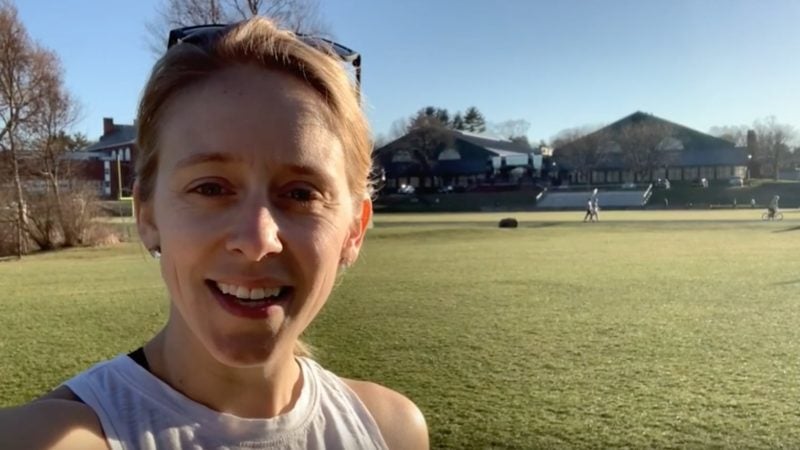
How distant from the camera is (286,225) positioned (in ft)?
3.57

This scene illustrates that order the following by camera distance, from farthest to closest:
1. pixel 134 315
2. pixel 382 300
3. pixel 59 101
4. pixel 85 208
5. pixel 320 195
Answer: pixel 59 101 → pixel 85 208 → pixel 382 300 → pixel 134 315 → pixel 320 195

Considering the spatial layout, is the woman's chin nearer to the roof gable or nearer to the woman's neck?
the woman's neck

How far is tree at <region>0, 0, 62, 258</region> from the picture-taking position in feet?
98.7

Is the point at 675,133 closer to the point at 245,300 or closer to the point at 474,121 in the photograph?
the point at 474,121

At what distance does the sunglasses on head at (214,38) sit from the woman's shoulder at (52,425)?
585mm

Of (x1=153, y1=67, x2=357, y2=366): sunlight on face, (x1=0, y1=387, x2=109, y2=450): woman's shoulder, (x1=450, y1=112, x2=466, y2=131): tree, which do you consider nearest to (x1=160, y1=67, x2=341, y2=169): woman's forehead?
(x1=153, y1=67, x2=357, y2=366): sunlight on face

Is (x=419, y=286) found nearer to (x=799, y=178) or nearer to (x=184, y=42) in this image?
(x=184, y=42)

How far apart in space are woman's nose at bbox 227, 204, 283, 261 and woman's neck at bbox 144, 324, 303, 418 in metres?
0.18

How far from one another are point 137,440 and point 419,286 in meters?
12.0

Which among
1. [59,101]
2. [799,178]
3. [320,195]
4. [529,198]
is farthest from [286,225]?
[799,178]

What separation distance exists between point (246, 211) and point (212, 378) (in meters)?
0.26

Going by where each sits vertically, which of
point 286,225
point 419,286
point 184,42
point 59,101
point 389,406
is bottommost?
point 419,286

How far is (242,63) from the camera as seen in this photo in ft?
3.82

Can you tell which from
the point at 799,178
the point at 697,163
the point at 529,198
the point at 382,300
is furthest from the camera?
the point at 799,178
